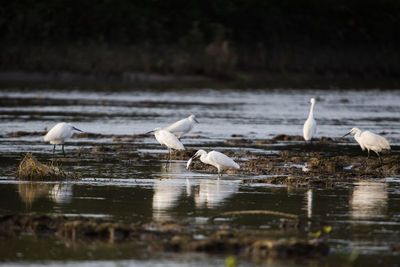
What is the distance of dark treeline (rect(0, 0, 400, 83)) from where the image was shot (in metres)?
63.7

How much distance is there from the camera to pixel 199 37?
6969 centimetres

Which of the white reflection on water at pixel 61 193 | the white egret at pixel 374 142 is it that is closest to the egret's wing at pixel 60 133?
the white reflection on water at pixel 61 193

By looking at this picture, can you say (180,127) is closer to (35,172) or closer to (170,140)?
(170,140)

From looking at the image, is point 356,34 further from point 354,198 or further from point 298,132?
point 354,198

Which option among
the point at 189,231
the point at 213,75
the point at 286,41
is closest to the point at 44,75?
the point at 213,75

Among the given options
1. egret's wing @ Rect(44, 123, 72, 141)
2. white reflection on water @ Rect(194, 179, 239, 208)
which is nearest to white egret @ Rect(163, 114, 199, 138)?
egret's wing @ Rect(44, 123, 72, 141)

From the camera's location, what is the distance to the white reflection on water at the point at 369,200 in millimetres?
11641

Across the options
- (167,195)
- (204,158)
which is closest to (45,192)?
(167,195)

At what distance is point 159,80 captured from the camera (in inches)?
2451

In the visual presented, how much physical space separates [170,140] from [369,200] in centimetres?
572

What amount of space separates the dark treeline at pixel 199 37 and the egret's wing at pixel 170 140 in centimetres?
4485

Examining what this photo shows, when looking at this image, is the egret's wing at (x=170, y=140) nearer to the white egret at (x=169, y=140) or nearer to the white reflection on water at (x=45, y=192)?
the white egret at (x=169, y=140)

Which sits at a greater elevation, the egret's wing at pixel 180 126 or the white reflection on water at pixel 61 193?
the egret's wing at pixel 180 126

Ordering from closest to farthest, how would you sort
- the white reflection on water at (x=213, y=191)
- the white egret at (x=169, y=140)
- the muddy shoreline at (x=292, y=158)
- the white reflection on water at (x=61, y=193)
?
the white reflection on water at (x=61, y=193)
the white reflection on water at (x=213, y=191)
the muddy shoreline at (x=292, y=158)
the white egret at (x=169, y=140)
